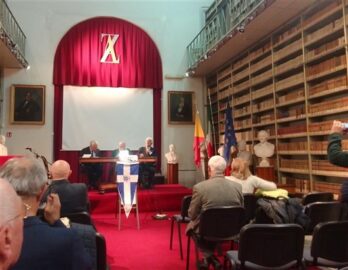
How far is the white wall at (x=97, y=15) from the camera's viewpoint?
33.3 feet

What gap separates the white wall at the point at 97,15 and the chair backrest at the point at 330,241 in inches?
328

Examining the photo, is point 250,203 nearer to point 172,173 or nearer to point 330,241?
point 330,241

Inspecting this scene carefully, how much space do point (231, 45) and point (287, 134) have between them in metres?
2.64

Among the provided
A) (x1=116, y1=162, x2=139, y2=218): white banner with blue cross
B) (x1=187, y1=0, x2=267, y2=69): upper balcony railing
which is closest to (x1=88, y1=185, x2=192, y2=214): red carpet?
(x1=116, y1=162, x2=139, y2=218): white banner with blue cross

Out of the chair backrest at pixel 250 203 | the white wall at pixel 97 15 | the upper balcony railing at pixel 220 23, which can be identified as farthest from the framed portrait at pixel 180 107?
the chair backrest at pixel 250 203

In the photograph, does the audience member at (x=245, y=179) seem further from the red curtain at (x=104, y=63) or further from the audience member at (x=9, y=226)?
the red curtain at (x=104, y=63)

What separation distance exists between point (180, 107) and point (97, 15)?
12.4ft

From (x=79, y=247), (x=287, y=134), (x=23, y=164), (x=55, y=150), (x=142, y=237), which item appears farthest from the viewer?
(x=55, y=150)

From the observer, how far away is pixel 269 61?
748 cm

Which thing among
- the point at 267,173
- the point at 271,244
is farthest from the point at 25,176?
the point at 267,173

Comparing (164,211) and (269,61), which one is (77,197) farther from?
(269,61)

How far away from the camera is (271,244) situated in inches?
99.8

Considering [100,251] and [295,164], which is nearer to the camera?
[100,251]

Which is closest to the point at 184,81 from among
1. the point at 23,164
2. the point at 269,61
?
the point at 269,61
